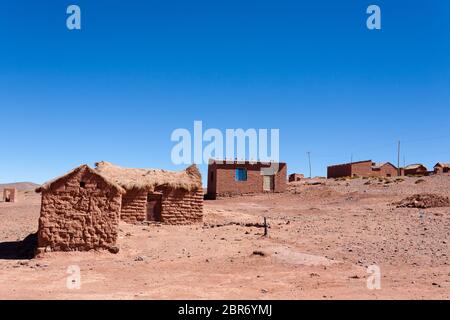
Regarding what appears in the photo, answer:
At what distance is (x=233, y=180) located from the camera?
3738 cm

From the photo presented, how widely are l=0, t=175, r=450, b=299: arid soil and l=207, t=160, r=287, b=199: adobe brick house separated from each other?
13902mm

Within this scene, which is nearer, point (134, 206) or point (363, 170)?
point (134, 206)

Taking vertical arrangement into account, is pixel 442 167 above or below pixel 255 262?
above

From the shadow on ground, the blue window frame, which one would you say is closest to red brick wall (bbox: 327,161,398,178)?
the blue window frame

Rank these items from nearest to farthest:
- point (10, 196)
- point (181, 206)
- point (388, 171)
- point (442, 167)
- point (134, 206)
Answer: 1. point (134, 206)
2. point (181, 206)
3. point (10, 196)
4. point (388, 171)
5. point (442, 167)

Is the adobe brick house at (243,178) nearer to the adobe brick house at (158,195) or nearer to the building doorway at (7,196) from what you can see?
the adobe brick house at (158,195)

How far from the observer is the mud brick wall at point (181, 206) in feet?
71.5

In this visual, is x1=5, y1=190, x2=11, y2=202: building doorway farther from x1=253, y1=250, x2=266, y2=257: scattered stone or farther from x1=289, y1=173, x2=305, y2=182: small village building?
x1=289, y1=173, x2=305, y2=182: small village building

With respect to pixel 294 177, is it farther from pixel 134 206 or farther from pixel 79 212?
pixel 79 212

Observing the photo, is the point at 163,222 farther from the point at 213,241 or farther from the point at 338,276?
the point at 338,276

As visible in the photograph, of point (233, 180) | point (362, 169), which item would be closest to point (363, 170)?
point (362, 169)

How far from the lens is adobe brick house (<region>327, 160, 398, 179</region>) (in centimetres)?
4950

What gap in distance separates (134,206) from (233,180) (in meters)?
17.1

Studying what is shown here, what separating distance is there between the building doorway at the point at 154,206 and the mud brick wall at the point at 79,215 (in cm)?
673
